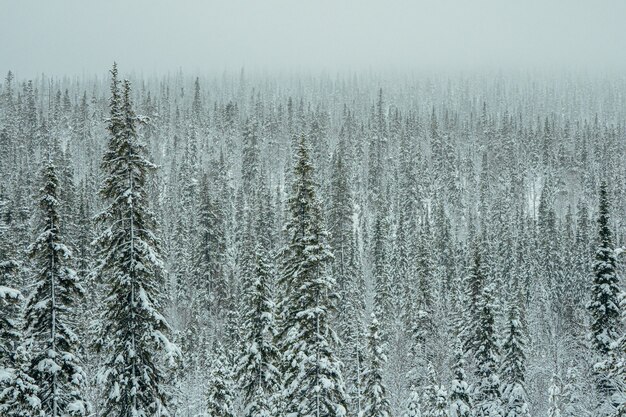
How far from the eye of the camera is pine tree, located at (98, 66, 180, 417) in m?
17.0

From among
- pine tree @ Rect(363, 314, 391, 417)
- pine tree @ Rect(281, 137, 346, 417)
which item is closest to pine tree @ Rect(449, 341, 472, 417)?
pine tree @ Rect(363, 314, 391, 417)

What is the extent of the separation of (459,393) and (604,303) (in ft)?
32.3

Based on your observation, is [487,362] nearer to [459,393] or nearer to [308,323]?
[459,393]

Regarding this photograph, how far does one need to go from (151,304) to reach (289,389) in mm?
7443

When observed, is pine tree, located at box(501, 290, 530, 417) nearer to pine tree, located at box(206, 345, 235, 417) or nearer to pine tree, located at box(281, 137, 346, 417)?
pine tree, located at box(281, 137, 346, 417)

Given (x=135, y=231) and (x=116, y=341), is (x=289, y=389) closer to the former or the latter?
(x=116, y=341)

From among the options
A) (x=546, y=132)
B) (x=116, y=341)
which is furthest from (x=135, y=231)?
(x=546, y=132)

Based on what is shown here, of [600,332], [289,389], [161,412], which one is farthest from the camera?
[600,332]

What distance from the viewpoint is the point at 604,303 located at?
82.0 feet

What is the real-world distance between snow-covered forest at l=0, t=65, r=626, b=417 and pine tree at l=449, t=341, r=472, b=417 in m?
0.13

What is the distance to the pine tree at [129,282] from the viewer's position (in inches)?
669

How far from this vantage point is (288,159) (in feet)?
376

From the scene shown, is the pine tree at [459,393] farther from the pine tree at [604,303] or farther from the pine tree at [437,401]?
the pine tree at [604,303]

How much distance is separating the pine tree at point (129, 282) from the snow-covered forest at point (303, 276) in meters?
0.08
